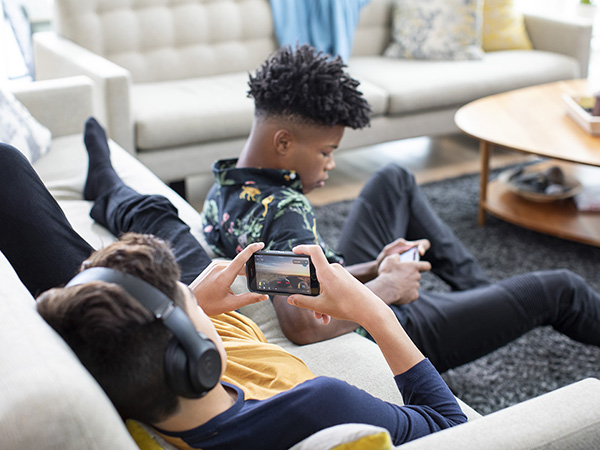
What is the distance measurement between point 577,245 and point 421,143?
1.39 metres

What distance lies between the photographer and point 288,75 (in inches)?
61.4

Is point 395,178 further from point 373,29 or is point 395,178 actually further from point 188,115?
point 373,29

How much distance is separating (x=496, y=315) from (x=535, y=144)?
1095mm

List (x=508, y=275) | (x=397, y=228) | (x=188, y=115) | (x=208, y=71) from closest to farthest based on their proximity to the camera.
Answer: (x=397, y=228)
(x=508, y=275)
(x=188, y=115)
(x=208, y=71)

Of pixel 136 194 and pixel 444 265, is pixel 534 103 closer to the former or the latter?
pixel 444 265

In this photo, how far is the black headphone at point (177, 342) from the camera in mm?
683

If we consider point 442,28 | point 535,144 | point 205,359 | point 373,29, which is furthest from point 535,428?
point 373,29

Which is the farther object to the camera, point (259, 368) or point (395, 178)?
point (395, 178)

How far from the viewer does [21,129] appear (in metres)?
2.07

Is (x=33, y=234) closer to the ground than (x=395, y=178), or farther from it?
farther from it

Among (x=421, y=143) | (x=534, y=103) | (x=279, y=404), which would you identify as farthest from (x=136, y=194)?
(x=421, y=143)

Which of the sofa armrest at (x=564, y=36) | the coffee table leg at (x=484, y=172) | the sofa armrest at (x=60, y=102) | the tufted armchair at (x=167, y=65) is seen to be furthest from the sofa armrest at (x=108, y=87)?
the sofa armrest at (x=564, y=36)

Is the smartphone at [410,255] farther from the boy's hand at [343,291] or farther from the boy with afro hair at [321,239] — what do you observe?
the boy's hand at [343,291]

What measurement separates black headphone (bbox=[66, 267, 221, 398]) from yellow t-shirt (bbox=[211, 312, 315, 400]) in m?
0.15
